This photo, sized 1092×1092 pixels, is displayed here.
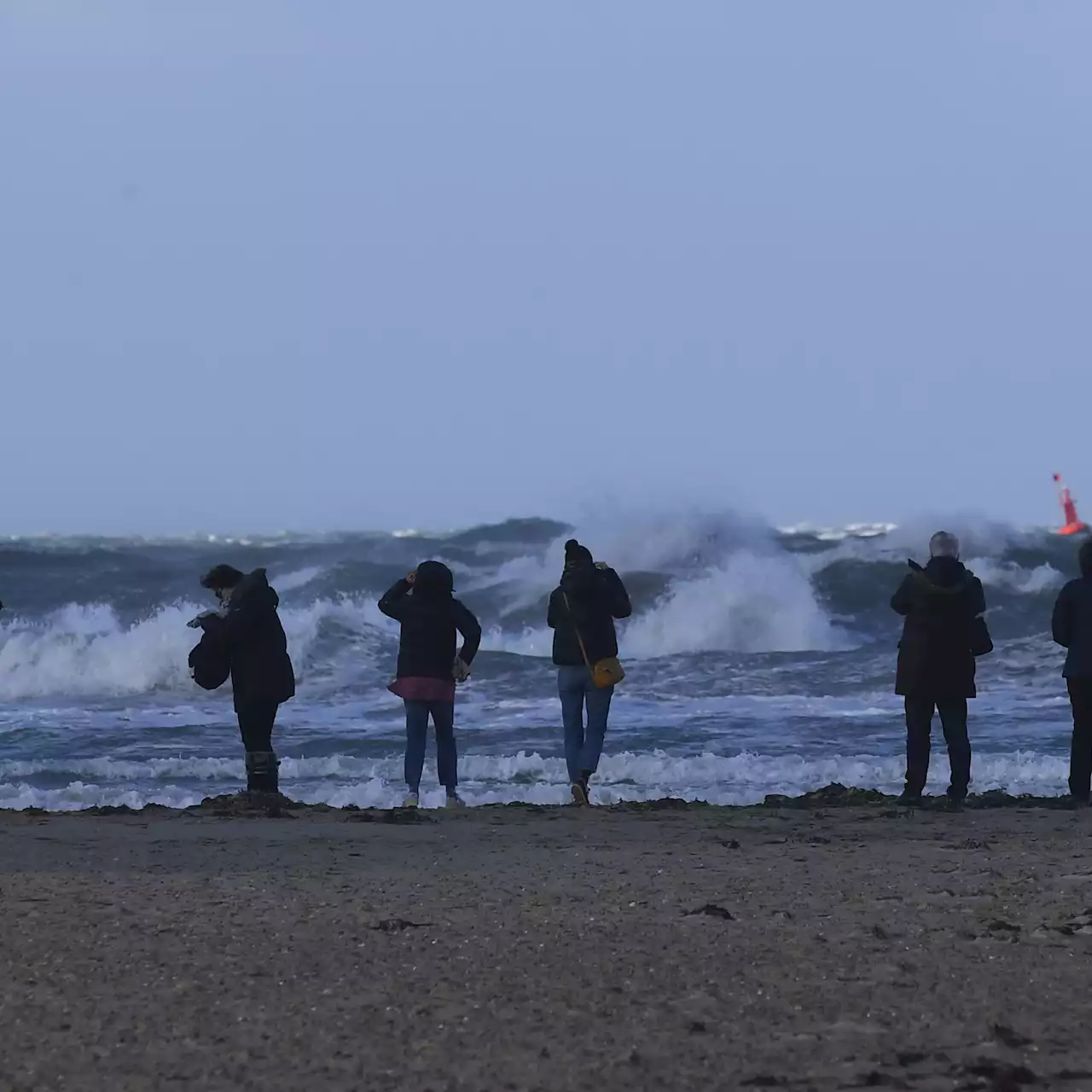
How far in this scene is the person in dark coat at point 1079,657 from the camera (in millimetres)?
9680

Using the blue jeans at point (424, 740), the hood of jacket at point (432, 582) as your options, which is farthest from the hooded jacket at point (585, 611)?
the blue jeans at point (424, 740)

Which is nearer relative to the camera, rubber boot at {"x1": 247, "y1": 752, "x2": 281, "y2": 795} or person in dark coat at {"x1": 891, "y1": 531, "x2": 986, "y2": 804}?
person in dark coat at {"x1": 891, "y1": 531, "x2": 986, "y2": 804}

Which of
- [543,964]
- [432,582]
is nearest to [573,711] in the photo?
[432,582]

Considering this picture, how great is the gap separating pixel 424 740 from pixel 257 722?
965mm

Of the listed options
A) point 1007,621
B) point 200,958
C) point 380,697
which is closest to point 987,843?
point 200,958

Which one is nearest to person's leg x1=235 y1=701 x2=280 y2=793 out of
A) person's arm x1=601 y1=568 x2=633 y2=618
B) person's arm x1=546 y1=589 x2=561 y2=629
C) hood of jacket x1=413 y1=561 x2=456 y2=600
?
hood of jacket x1=413 y1=561 x2=456 y2=600

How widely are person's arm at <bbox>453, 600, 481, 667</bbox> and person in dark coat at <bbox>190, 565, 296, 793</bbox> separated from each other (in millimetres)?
975

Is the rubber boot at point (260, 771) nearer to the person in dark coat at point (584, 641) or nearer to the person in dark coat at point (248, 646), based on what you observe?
the person in dark coat at point (248, 646)

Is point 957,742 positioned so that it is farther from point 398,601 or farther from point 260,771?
point 260,771

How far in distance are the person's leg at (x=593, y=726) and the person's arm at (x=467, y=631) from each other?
74 cm

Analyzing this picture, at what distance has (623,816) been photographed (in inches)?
368

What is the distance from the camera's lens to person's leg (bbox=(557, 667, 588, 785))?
10312 millimetres

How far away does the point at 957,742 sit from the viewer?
9852 millimetres

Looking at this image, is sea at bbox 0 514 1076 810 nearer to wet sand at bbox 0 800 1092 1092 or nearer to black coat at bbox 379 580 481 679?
black coat at bbox 379 580 481 679
